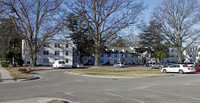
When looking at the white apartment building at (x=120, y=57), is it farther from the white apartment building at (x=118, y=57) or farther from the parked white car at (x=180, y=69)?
the parked white car at (x=180, y=69)

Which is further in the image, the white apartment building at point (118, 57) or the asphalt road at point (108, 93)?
the white apartment building at point (118, 57)

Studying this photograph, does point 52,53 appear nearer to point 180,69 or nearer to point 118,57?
point 118,57

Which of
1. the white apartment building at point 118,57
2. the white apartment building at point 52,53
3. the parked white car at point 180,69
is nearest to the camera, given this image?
the parked white car at point 180,69

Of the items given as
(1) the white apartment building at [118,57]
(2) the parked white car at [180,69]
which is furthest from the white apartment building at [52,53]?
(2) the parked white car at [180,69]

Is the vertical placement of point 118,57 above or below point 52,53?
below

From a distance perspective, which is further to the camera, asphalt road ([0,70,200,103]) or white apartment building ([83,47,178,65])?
white apartment building ([83,47,178,65])

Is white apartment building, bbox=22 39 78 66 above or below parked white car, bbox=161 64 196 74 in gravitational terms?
above

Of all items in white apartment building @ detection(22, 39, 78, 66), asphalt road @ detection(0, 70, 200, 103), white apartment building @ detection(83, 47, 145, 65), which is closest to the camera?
asphalt road @ detection(0, 70, 200, 103)

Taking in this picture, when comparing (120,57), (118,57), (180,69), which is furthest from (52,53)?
(180,69)

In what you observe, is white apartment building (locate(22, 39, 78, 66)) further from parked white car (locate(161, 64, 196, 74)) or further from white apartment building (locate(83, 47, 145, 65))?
parked white car (locate(161, 64, 196, 74))

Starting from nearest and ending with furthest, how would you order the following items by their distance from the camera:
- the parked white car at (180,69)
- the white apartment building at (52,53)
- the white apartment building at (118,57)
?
the parked white car at (180,69)
the white apartment building at (52,53)
the white apartment building at (118,57)

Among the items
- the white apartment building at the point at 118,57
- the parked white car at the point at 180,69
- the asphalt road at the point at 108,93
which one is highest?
the white apartment building at the point at 118,57

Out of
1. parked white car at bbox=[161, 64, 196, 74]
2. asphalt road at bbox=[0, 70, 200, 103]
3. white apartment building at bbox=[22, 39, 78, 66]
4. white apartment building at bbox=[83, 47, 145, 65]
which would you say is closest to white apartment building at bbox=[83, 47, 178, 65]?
white apartment building at bbox=[83, 47, 145, 65]

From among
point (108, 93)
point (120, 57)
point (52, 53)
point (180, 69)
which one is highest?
point (52, 53)
